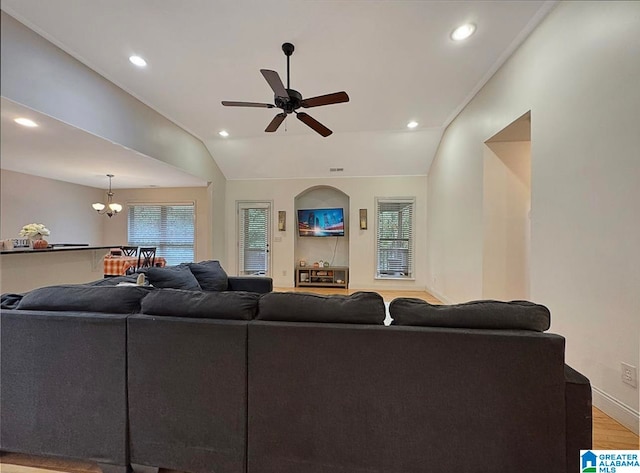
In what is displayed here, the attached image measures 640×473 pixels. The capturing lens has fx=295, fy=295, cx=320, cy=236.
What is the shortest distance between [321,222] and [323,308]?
17.8ft

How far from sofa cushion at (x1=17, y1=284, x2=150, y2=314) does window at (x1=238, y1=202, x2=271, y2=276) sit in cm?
528

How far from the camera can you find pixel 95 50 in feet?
9.67

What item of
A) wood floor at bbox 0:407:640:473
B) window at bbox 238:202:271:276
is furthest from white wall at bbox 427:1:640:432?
window at bbox 238:202:271:276

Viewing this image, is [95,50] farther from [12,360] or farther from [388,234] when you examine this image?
[388,234]

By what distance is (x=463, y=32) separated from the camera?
279cm

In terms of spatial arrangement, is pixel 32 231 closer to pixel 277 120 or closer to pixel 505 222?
pixel 277 120

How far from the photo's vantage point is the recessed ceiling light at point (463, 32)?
107 inches

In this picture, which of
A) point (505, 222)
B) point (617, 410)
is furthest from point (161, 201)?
point (617, 410)

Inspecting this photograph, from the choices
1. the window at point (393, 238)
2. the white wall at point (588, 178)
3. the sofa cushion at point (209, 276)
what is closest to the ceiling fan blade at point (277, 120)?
the sofa cushion at point (209, 276)

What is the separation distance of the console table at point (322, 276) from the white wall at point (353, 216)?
0.58ft

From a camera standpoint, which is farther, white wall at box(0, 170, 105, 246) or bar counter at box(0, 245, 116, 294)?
white wall at box(0, 170, 105, 246)

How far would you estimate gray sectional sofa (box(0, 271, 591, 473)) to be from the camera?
49.6 inches

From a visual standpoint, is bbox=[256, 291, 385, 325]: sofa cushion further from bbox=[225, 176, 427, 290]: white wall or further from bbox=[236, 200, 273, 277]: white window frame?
bbox=[236, 200, 273, 277]: white window frame

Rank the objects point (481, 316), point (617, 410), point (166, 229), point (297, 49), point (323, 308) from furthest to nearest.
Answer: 1. point (166, 229)
2. point (297, 49)
3. point (617, 410)
4. point (323, 308)
5. point (481, 316)
